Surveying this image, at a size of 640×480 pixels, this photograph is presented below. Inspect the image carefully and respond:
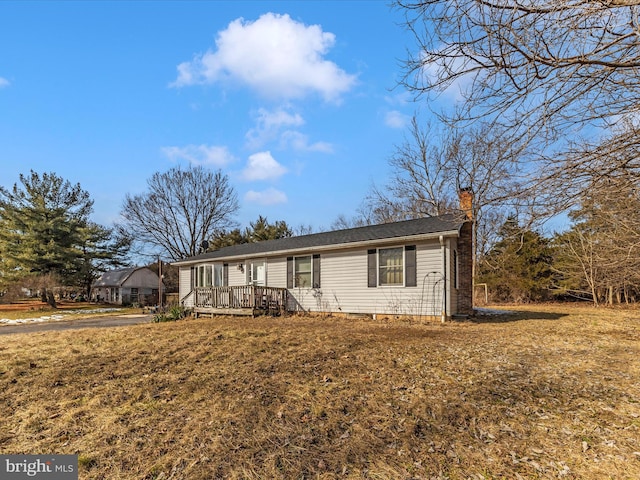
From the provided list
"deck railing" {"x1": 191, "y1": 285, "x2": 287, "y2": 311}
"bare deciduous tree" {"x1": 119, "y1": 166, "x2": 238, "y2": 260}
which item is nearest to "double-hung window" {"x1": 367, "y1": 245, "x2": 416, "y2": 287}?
"deck railing" {"x1": 191, "y1": 285, "x2": 287, "y2": 311}

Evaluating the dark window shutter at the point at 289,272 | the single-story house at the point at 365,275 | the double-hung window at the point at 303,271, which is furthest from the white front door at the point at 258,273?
the double-hung window at the point at 303,271

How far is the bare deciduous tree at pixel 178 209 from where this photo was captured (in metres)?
31.1

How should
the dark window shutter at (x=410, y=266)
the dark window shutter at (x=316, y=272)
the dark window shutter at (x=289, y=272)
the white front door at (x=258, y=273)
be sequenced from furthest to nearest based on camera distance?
the white front door at (x=258, y=273) < the dark window shutter at (x=289, y=272) < the dark window shutter at (x=316, y=272) < the dark window shutter at (x=410, y=266)

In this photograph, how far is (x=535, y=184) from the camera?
3523 millimetres

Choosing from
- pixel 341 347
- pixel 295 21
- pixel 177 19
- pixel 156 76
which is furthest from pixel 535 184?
pixel 156 76

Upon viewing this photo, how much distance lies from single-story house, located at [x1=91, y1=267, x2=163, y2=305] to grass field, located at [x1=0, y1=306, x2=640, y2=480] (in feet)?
91.1

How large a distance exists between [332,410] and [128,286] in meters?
33.7

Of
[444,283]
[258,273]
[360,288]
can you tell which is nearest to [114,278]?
[258,273]

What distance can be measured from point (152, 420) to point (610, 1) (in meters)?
5.55

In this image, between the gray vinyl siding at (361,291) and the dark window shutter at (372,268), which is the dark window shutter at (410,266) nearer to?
the gray vinyl siding at (361,291)

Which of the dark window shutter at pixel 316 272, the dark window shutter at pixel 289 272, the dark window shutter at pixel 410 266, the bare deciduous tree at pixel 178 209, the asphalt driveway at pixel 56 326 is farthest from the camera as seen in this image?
the bare deciduous tree at pixel 178 209

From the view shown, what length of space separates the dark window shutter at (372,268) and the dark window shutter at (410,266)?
3.52 ft

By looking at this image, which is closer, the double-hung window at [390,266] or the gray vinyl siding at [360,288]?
the gray vinyl siding at [360,288]

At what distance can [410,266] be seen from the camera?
11539mm
